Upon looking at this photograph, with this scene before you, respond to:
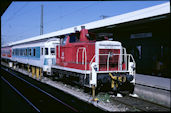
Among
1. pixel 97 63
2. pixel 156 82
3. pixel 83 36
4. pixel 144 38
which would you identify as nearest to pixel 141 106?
pixel 97 63

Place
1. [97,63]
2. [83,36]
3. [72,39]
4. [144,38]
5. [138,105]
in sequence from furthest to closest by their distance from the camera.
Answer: [144,38] < [72,39] < [83,36] < [97,63] < [138,105]

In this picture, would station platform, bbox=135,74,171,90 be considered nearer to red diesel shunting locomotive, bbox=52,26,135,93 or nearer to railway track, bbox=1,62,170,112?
red diesel shunting locomotive, bbox=52,26,135,93

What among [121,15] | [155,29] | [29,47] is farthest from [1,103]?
[155,29]

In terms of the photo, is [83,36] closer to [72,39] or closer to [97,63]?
[72,39]

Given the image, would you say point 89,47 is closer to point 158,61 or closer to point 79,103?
point 79,103

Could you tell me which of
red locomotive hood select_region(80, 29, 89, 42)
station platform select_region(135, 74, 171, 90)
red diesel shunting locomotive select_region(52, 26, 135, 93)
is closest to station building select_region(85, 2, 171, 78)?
red locomotive hood select_region(80, 29, 89, 42)

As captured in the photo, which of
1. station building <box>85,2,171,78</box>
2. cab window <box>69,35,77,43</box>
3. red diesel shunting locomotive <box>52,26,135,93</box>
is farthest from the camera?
Result: station building <box>85,2,171,78</box>

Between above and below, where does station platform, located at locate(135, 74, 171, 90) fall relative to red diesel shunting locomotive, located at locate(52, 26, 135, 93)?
below

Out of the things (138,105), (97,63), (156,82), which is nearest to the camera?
(138,105)

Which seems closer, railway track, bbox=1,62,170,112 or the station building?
→ railway track, bbox=1,62,170,112

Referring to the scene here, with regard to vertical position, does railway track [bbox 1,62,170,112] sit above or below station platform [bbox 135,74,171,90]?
below

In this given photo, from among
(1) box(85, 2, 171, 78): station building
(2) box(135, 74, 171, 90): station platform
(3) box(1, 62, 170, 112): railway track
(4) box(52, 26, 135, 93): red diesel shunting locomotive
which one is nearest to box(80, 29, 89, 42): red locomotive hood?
(4) box(52, 26, 135, 93): red diesel shunting locomotive

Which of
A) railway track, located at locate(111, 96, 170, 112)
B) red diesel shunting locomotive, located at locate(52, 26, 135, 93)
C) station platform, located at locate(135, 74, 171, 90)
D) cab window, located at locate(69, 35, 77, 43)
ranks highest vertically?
cab window, located at locate(69, 35, 77, 43)

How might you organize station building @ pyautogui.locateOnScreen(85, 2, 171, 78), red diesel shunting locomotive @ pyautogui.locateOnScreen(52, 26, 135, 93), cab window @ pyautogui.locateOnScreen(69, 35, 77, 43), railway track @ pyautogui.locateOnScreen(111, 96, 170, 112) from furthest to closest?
1. station building @ pyautogui.locateOnScreen(85, 2, 171, 78)
2. cab window @ pyautogui.locateOnScreen(69, 35, 77, 43)
3. red diesel shunting locomotive @ pyautogui.locateOnScreen(52, 26, 135, 93)
4. railway track @ pyautogui.locateOnScreen(111, 96, 170, 112)
